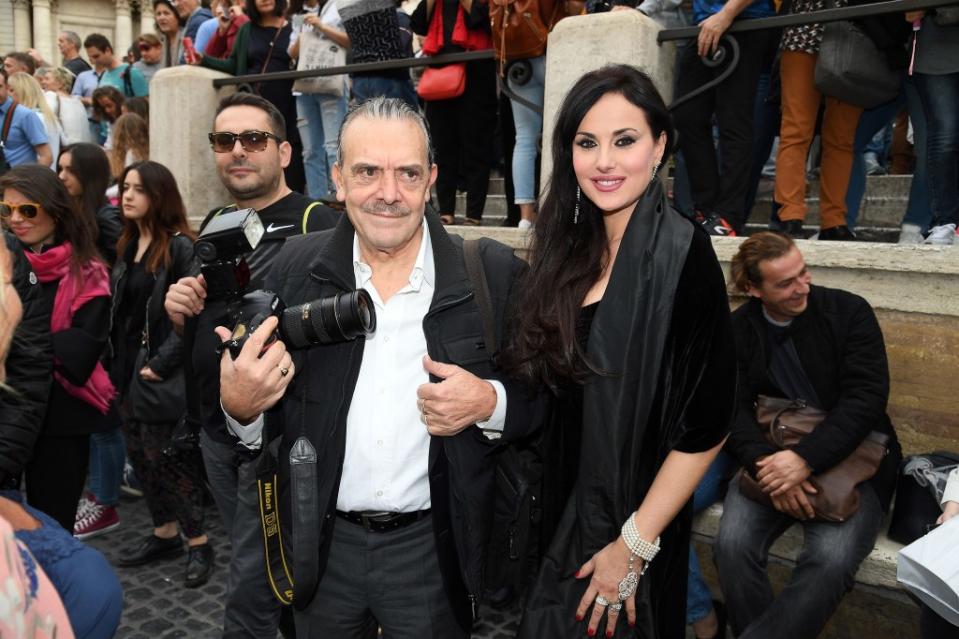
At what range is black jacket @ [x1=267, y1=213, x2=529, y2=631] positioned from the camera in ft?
6.50

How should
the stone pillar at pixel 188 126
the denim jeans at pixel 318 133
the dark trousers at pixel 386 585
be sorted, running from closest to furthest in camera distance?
the dark trousers at pixel 386 585 < the denim jeans at pixel 318 133 < the stone pillar at pixel 188 126

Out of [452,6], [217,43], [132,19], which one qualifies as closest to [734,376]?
[452,6]

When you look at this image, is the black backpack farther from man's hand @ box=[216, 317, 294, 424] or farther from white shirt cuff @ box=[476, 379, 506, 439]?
white shirt cuff @ box=[476, 379, 506, 439]

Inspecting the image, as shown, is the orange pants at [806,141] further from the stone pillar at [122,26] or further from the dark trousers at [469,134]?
the stone pillar at [122,26]

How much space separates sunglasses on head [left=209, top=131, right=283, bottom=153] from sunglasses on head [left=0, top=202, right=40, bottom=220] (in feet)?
3.64

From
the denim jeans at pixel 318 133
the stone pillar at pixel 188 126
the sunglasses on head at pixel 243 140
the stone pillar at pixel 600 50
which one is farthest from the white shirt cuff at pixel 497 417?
the stone pillar at pixel 188 126

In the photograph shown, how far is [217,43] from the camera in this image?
7.19 m

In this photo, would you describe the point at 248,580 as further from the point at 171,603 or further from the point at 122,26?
the point at 122,26

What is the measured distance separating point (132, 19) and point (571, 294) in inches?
1839

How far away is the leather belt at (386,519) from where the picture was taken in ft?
6.74

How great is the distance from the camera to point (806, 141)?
4035mm

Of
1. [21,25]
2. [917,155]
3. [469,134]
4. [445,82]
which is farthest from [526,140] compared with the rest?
[21,25]

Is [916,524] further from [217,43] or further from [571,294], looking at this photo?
[217,43]

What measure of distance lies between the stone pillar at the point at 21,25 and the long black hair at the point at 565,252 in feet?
144
